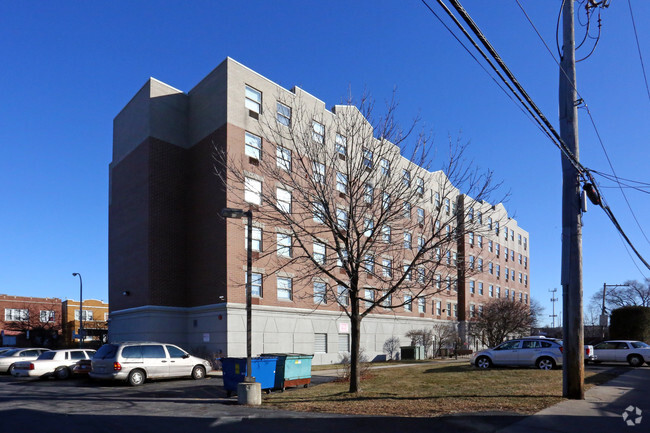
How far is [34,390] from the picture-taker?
698 inches

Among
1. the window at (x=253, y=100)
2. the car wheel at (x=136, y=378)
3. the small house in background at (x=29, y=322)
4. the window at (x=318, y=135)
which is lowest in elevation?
the small house in background at (x=29, y=322)

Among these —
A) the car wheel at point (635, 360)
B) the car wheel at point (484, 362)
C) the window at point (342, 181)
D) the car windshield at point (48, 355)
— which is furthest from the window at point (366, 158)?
the car wheel at point (635, 360)

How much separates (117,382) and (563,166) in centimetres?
1826

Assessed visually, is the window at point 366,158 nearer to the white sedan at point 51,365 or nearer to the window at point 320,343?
the white sedan at point 51,365

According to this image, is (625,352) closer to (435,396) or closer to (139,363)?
(435,396)

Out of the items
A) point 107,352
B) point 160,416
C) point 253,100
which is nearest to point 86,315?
point 253,100

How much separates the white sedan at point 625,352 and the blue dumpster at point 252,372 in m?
21.4

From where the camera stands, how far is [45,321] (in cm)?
6644

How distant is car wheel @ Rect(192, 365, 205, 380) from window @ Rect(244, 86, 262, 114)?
621 inches

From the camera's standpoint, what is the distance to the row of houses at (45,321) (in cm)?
6056

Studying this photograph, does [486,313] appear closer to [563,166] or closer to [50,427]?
[563,166]

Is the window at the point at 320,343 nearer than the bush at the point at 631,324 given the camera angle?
Yes

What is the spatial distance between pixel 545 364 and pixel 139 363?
17366 millimetres

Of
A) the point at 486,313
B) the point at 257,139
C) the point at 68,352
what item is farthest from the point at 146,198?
the point at 486,313
